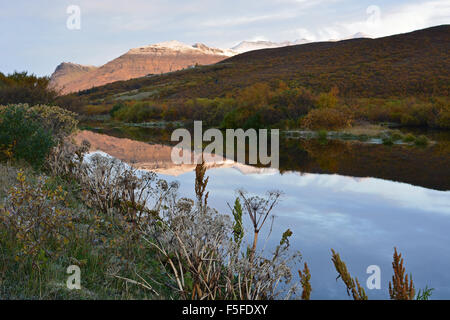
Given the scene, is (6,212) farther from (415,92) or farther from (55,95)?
(415,92)

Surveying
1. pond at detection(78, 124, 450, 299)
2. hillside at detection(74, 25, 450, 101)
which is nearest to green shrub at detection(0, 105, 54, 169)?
pond at detection(78, 124, 450, 299)

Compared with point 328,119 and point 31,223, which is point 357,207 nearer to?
point 31,223

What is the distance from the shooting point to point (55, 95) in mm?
28453

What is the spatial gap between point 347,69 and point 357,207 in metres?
52.1

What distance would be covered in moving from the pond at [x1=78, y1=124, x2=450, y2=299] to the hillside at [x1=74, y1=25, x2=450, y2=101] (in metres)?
31.3

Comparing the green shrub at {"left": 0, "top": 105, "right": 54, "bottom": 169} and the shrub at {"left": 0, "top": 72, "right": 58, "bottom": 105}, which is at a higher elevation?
the shrub at {"left": 0, "top": 72, "right": 58, "bottom": 105}

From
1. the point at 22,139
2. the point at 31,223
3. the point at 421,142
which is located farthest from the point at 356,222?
the point at 421,142

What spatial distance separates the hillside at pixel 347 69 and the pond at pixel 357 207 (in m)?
31.3

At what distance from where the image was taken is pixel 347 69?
188 feet

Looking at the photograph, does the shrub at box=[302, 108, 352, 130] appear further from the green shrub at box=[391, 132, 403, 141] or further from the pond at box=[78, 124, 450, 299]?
the pond at box=[78, 124, 450, 299]

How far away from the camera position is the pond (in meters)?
5.56

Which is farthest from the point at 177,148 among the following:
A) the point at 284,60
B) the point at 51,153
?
the point at 284,60

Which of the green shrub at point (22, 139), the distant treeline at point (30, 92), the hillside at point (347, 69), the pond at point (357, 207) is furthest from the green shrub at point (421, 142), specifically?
the hillside at point (347, 69)

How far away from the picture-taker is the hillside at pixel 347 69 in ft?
154
